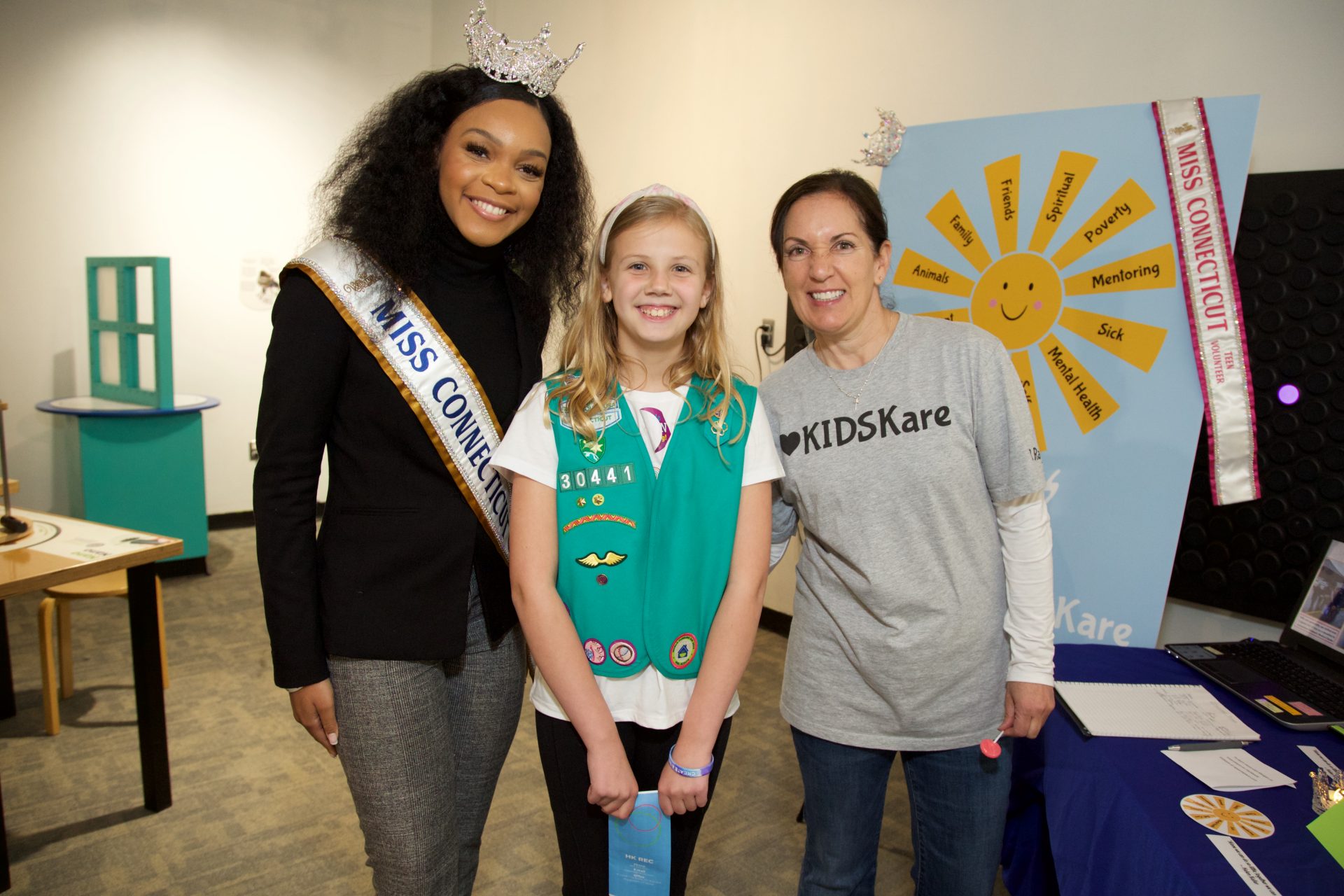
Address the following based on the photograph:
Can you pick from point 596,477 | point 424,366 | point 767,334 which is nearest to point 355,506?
point 424,366

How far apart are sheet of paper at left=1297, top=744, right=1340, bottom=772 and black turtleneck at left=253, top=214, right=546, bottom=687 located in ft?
4.17

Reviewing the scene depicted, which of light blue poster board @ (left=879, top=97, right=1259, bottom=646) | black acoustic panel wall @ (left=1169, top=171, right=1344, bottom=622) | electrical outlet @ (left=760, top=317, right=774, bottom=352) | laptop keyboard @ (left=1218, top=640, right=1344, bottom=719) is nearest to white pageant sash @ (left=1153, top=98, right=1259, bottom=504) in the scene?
light blue poster board @ (left=879, top=97, right=1259, bottom=646)

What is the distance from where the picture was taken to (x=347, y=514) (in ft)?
4.01

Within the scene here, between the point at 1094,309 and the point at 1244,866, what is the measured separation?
1.24 m

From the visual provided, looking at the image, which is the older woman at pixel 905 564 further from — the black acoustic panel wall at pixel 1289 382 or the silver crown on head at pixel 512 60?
the black acoustic panel wall at pixel 1289 382

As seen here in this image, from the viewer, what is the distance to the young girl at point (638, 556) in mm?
1154

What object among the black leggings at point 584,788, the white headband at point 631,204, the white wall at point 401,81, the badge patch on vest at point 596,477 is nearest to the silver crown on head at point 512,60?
the white headband at point 631,204

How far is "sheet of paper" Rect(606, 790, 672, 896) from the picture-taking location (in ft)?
3.84

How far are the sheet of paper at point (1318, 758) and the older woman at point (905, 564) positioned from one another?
444mm

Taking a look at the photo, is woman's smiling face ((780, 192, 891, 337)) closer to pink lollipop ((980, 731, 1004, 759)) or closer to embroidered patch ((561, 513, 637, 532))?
embroidered patch ((561, 513, 637, 532))

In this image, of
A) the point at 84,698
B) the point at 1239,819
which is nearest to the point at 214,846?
the point at 84,698

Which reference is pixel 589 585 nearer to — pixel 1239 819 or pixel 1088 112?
pixel 1239 819

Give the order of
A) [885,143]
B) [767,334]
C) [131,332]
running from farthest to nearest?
1. [131,332]
2. [767,334]
3. [885,143]

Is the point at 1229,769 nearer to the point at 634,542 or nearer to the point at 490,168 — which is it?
the point at 634,542
